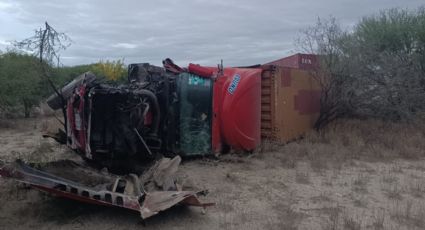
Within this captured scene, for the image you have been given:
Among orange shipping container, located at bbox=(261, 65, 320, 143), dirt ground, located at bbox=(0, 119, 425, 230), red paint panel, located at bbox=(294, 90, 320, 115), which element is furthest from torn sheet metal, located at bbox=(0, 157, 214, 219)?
red paint panel, located at bbox=(294, 90, 320, 115)

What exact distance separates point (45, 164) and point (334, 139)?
277 inches

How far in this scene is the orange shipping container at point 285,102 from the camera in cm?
1060

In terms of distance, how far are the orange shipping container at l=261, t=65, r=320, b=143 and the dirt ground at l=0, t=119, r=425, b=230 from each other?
1.50 feet

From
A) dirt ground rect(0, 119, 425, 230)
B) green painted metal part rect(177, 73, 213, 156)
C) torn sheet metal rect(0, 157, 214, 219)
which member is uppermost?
green painted metal part rect(177, 73, 213, 156)

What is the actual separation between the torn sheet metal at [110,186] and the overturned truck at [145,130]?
0.01 meters

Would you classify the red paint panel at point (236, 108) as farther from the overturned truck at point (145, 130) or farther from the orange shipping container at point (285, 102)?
the orange shipping container at point (285, 102)

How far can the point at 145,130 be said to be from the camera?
752cm

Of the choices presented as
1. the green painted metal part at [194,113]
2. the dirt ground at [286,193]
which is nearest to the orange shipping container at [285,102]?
the dirt ground at [286,193]

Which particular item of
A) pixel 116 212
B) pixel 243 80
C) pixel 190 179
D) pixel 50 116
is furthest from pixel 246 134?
pixel 50 116

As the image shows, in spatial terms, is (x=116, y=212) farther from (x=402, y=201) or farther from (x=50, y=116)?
(x=50, y=116)

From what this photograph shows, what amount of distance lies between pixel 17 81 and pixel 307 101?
999cm

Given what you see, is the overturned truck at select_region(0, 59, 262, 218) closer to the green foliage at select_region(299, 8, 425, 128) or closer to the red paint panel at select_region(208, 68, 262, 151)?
the red paint panel at select_region(208, 68, 262, 151)

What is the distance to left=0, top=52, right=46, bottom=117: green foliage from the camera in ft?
52.5

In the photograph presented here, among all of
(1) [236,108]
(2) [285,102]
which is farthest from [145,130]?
(2) [285,102]
